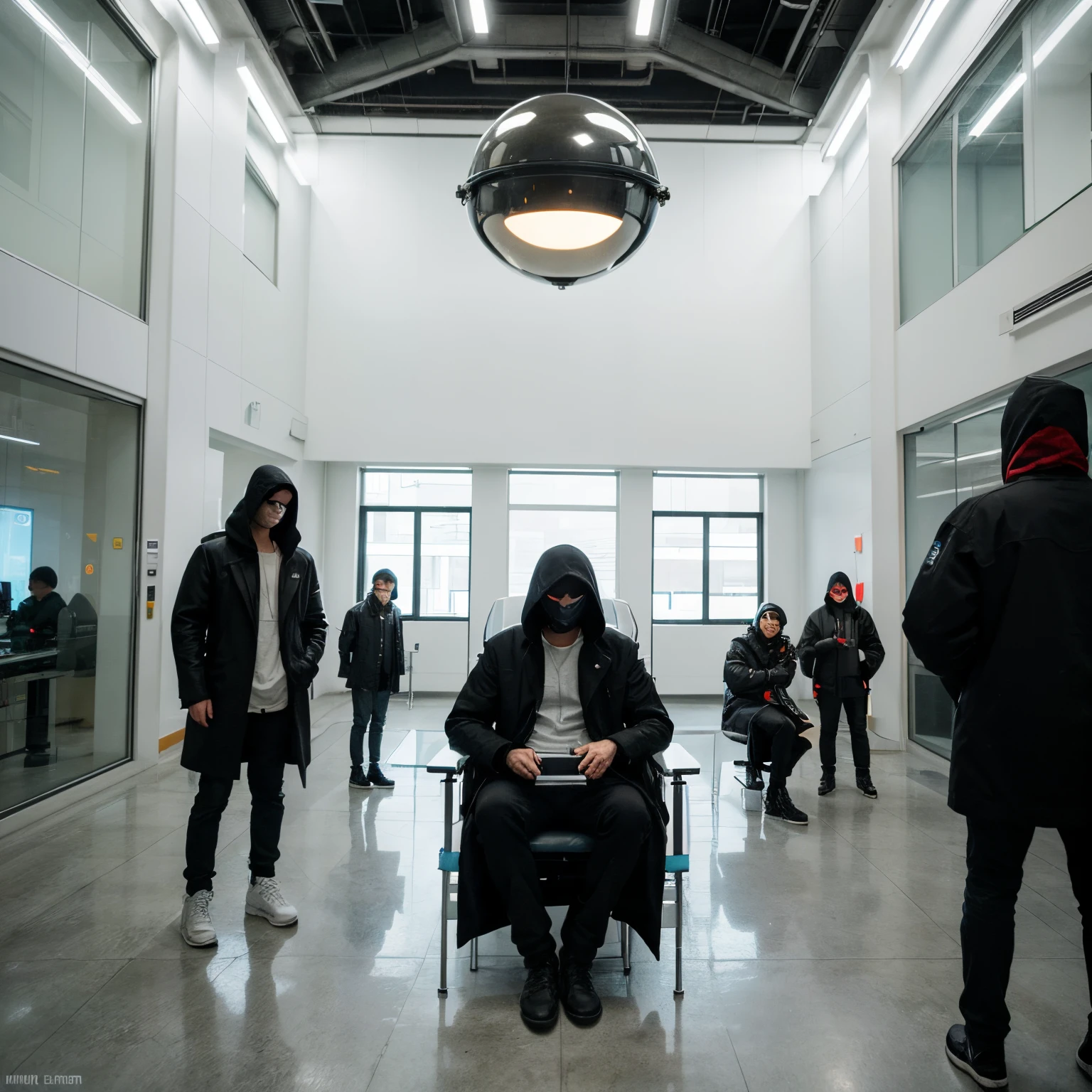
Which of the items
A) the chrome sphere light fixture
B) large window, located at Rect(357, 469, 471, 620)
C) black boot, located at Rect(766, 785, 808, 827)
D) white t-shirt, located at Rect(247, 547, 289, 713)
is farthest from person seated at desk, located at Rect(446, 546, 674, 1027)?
large window, located at Rect(357, 469, 471, 620)

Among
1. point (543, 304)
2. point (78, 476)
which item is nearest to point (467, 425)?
point (543, 304)

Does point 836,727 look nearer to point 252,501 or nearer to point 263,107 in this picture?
point 252,501

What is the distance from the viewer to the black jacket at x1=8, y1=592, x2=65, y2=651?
4.13m

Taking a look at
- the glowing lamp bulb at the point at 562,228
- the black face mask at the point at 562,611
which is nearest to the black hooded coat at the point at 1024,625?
the black face mask at the point at 562,611

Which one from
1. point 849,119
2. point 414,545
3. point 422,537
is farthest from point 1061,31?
point 414,545


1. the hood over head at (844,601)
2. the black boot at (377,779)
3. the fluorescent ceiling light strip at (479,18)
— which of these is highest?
the fluorescent ceiling light strip at (479,18)

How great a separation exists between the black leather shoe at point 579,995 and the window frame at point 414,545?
22.3 ft

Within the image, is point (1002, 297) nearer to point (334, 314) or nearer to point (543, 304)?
point (543, 304)

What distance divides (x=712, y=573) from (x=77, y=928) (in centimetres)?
751

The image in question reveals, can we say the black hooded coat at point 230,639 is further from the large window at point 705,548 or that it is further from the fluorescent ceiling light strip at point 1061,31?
the large window at point 705,548

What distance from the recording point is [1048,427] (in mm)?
1992

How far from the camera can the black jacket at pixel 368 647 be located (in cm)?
509

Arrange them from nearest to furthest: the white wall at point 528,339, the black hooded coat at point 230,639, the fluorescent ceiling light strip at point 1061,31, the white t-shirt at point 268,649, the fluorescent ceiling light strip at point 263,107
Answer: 1. the black hooded coat at point 230,639
2. the white t-shirt at point 268,649
3. the fluorescent ceiling light strip at point 1061,31
4. the fluorescent ceiling light strip at point 263,107
5. the white wall at point 528,339

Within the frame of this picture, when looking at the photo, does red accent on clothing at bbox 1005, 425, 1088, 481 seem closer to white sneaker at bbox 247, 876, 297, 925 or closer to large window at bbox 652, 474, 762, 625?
white sneaker at bbox 247, 876, 297, 925
